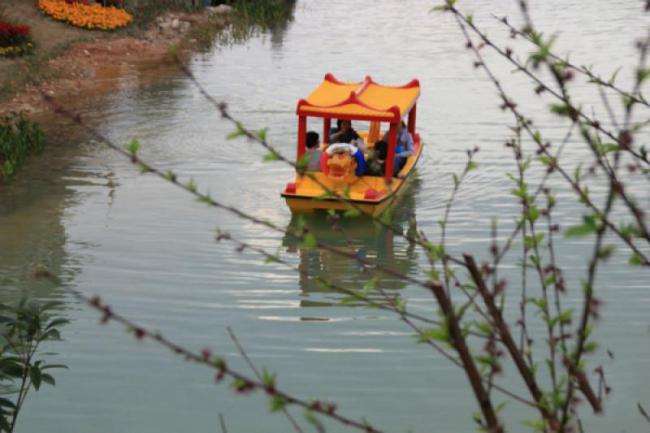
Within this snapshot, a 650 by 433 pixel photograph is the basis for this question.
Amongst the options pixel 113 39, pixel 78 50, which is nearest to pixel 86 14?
pixel 113 39

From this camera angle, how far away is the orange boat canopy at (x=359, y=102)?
14.5 meters

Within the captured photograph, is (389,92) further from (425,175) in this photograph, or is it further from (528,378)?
(528,378)

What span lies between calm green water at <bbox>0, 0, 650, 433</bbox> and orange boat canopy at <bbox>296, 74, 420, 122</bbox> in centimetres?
136

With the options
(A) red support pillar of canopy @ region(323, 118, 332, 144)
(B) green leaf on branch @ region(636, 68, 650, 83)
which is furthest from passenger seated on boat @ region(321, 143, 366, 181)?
(B) green leaf on branch @ region(636, 68, 650, 83)

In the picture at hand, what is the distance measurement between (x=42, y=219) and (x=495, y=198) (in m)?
6.05

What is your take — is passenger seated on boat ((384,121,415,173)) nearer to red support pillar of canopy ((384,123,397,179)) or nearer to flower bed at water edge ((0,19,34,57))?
red support pillar of canopy ((384,123,397,179))

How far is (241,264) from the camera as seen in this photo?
12906mm

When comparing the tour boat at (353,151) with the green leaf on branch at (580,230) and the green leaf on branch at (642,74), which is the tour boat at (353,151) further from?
the green leaf on branch at (580,230)

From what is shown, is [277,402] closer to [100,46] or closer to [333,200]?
[333,200]

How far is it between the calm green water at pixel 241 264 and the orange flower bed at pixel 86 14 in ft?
14.4

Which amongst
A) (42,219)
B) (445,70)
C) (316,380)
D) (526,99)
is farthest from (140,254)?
(445,70)

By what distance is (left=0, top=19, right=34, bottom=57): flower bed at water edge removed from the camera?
24.5m

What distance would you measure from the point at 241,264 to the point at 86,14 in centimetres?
1790

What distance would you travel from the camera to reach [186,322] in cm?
1099
